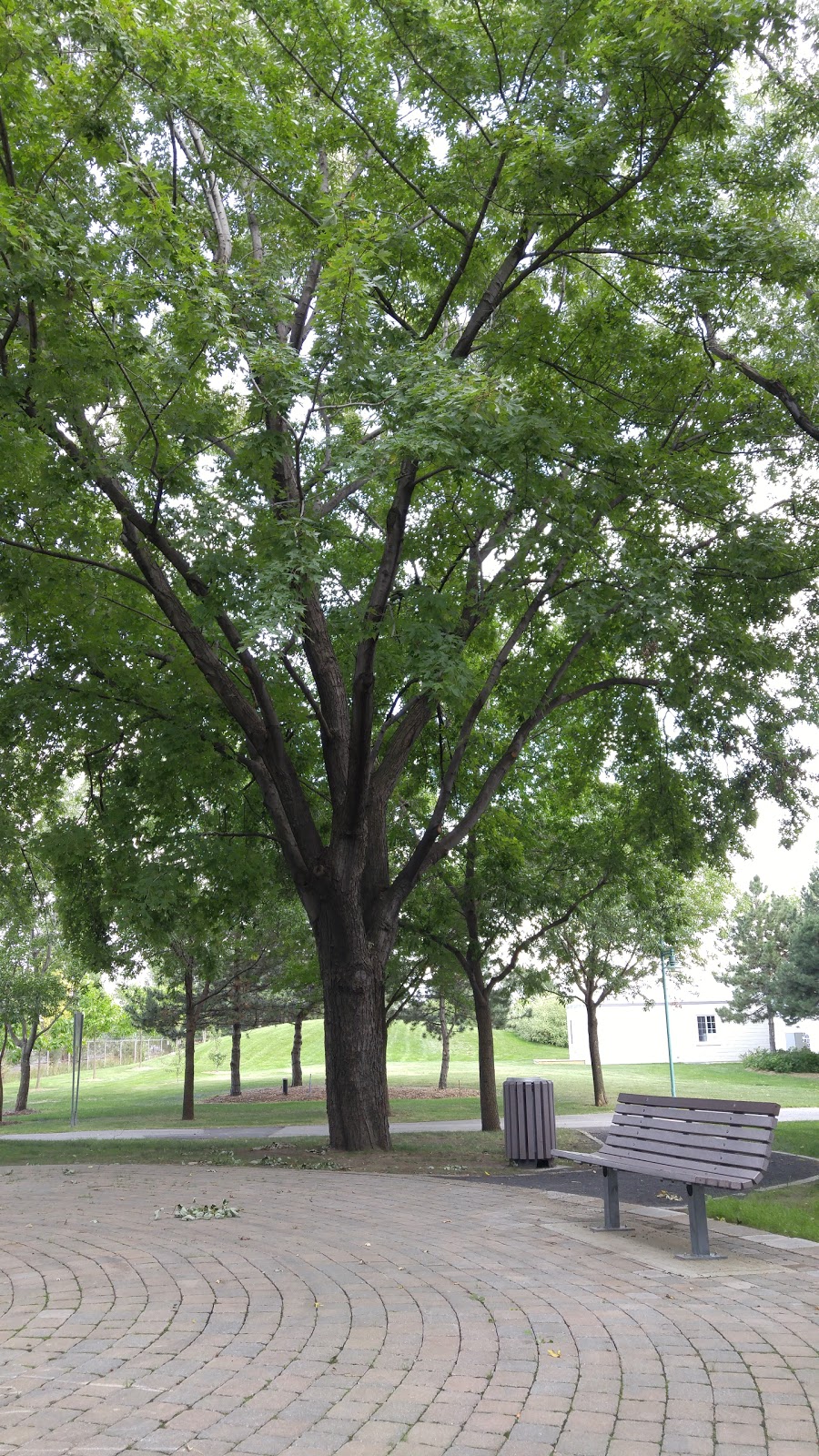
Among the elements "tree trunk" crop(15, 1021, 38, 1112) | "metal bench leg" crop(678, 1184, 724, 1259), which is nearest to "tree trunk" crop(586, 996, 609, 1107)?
"tree trunk" crop(15, 1021, 38, 1112)

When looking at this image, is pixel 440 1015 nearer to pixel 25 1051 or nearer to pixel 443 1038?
pixel 443 1038

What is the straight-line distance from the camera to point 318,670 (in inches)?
485

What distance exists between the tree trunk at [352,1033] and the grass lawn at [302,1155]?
34cm

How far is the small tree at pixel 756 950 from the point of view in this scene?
51188 mm

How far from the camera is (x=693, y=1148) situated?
246 inches

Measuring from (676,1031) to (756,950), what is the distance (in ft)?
38.5

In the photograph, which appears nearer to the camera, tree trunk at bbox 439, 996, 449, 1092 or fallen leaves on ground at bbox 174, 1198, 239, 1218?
fallen leaves on ground at bbox 174, 1198, 239, 1218

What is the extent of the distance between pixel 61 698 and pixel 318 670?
3467 mm

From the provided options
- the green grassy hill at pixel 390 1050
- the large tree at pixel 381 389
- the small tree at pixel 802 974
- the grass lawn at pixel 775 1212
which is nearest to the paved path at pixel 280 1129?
the large tree at pixel 381 389

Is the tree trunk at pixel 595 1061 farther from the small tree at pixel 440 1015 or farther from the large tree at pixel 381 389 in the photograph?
the large tree at pixel 381 389

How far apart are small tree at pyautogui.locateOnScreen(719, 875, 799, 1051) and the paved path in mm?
29811

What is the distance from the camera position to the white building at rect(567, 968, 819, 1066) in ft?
196

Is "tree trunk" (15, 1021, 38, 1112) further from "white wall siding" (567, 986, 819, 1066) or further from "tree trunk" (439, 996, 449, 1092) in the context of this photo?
"white wall siding" (567, 986, 819, 1066)

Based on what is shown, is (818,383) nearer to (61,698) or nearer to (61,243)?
(61,243)
